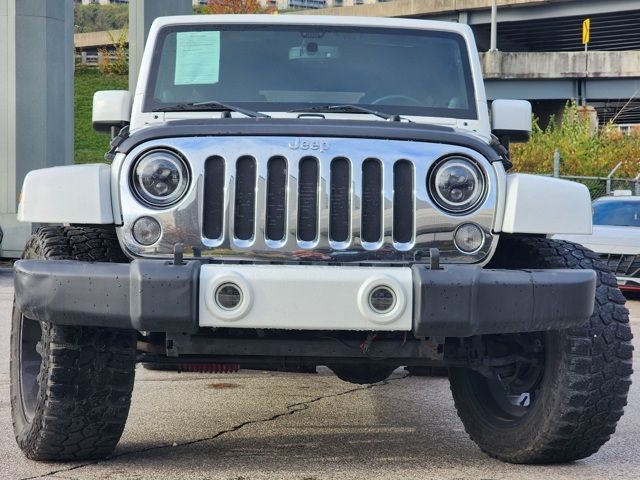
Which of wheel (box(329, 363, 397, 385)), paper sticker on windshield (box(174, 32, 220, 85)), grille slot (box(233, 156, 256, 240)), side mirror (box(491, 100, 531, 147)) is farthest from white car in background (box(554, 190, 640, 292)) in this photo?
grille slot (box(233, 156, 256, 240))

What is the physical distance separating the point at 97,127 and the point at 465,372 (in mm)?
2314

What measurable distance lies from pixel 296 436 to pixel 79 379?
1517 millimetres

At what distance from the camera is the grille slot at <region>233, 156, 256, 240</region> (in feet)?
16.6

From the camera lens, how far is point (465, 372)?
627 cm

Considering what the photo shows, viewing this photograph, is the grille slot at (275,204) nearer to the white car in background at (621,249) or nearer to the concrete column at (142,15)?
the white car in background at (621,249)

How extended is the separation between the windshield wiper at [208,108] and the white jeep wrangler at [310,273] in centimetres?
60

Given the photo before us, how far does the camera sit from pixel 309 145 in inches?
200

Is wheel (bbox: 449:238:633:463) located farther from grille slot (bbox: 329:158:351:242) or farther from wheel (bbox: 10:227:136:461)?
wheel (bbox: 10:227:136:461)

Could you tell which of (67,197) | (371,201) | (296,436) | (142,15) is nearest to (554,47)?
(142,15)

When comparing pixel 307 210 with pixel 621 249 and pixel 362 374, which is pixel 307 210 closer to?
pixel 362 374

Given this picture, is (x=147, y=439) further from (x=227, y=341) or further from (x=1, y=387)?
(x=1, y=387)

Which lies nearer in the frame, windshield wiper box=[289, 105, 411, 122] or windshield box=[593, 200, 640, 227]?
windshield wiper box=[289, 105, 411, 122]

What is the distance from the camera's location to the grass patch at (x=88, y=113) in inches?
2188

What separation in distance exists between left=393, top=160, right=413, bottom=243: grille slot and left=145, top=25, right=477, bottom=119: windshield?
1.11 meters
